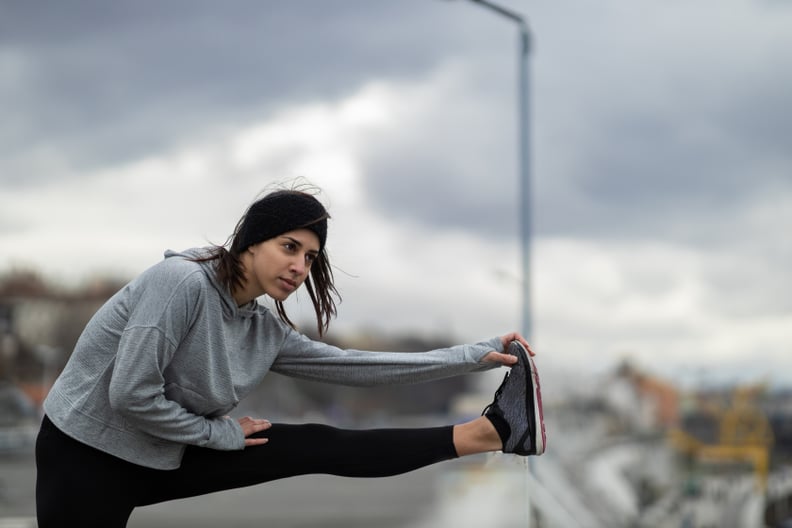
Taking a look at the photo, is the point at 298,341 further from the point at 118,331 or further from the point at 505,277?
the point at 505,277

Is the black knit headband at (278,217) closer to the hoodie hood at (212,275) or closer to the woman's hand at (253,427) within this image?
the hoodie hood at (212,275)

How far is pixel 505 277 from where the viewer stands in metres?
13.4

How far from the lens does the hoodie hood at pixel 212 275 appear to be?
3.03 meters

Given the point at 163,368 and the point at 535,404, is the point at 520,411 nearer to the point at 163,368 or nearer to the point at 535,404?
the point at 535,404

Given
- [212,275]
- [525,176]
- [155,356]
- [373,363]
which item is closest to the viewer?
[155,356]

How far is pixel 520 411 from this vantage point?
3234 millimetres

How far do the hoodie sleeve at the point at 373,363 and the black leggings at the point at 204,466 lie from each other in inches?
8.0

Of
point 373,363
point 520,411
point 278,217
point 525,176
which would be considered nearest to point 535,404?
point 520,411

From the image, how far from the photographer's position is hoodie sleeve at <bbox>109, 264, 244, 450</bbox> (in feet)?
9.30

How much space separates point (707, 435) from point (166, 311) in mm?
119018

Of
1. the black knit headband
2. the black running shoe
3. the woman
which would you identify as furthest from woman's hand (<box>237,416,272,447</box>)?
the black running shoe

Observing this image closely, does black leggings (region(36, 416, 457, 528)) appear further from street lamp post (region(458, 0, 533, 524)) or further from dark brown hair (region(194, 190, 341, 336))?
street lamp post (region(458, 0, 533, 524))

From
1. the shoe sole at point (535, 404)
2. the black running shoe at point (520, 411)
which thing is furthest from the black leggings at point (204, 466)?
the shoe sole at point (535, 404)

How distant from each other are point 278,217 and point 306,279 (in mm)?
309
